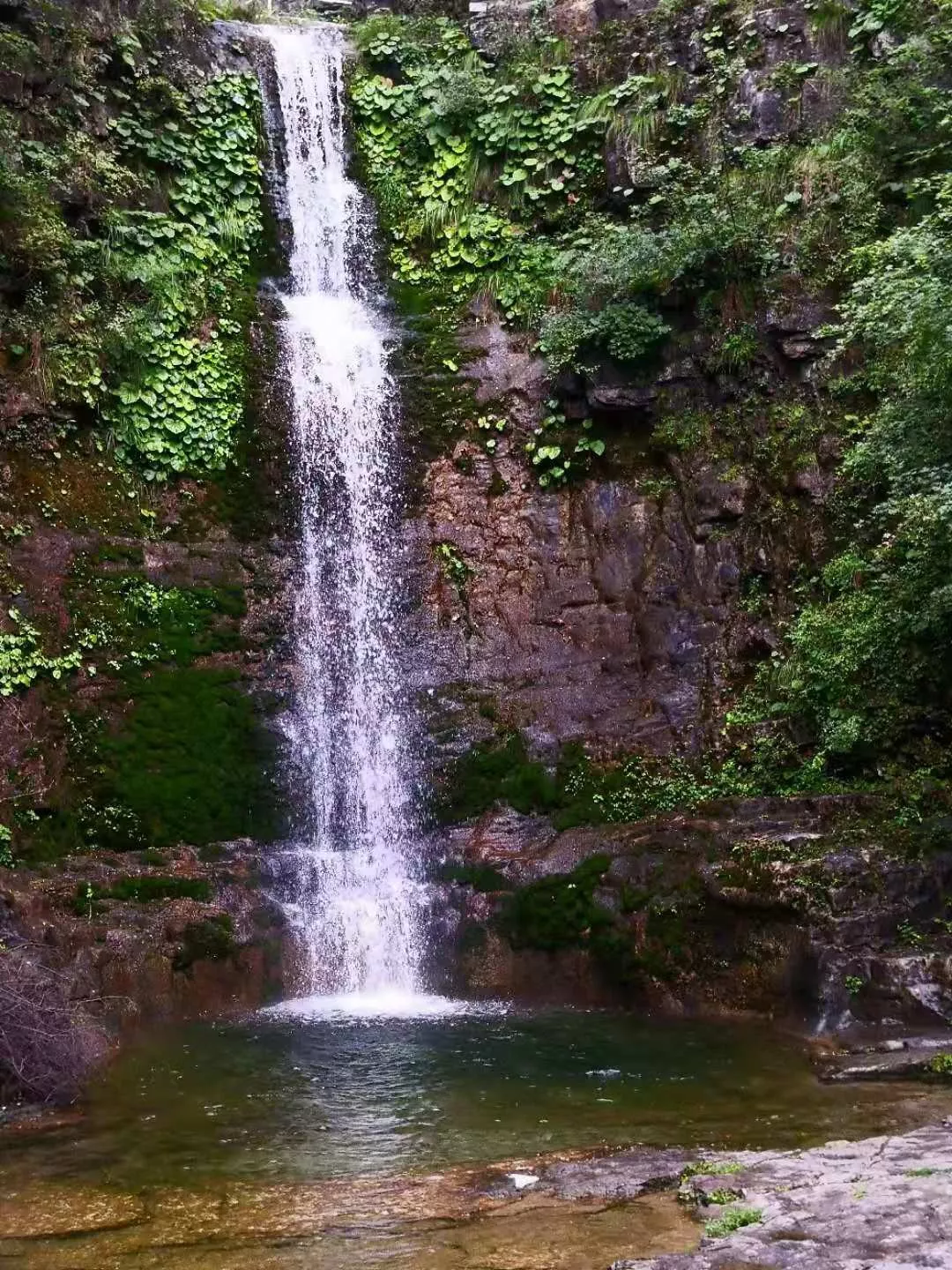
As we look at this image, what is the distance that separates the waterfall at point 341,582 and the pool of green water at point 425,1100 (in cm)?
163

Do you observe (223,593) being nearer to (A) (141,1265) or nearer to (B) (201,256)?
(B) (201,256)

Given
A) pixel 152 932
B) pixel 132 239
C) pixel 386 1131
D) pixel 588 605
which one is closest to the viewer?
pixel 386 1131

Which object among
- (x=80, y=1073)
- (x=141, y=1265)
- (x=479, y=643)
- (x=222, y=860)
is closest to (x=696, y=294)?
(x=479, y=643)

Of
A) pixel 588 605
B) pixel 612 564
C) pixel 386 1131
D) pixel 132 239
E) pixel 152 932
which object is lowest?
pixel 386 1131

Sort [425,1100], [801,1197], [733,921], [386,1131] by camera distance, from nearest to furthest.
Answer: [801,1197], [386,1131], [425,1100], [733,921]

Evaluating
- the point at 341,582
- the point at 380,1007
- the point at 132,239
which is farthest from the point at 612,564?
the point at 132,239

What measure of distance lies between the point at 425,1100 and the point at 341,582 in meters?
7.61

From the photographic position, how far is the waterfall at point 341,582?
11.8 metres

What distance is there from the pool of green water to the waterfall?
1.63m

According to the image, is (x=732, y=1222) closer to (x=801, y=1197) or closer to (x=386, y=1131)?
(x=801, y=1197)

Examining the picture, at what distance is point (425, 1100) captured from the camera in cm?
793

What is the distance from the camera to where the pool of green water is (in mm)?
6836

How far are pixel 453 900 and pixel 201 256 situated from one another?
961 centimetres

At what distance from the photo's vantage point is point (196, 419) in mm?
14641
